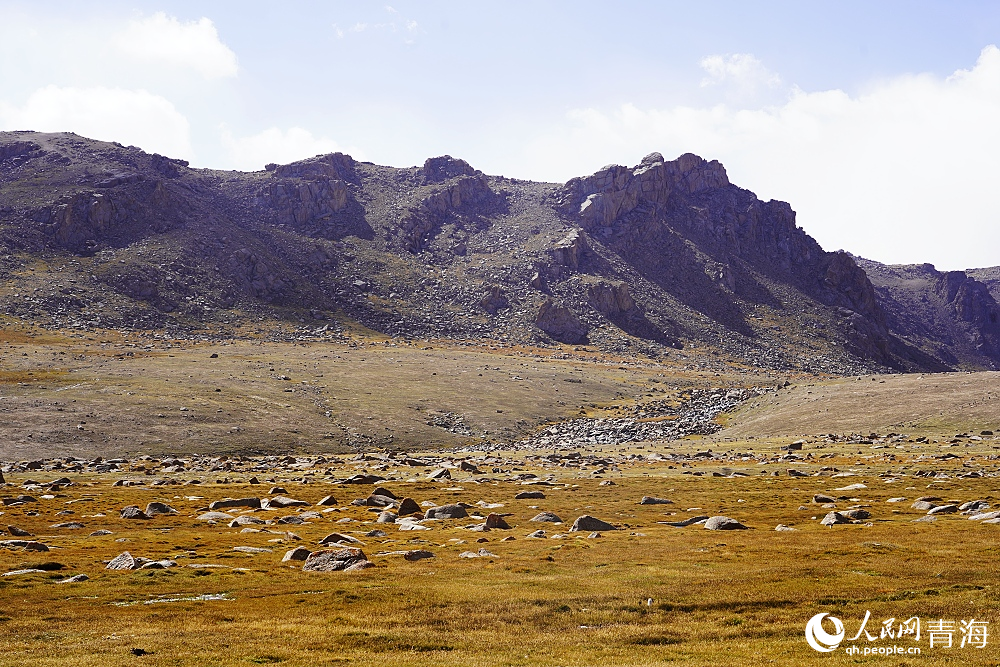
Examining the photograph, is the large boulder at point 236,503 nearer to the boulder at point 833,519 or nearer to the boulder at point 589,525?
the boulder at point 589,525

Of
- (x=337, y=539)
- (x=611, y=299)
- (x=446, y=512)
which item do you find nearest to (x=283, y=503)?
(x=446, y=512)

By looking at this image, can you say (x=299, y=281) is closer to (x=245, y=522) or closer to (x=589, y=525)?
(x=245, y=522)

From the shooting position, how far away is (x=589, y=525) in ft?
116

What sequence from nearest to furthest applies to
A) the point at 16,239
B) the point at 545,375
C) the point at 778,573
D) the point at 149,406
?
the point at 778,573
the point at 149,406
the point at 545,375
the point at 16,239

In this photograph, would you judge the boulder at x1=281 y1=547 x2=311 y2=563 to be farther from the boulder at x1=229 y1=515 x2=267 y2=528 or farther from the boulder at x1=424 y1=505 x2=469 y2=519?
the boulder at x1=424 y1=505 x2=469 y2=519

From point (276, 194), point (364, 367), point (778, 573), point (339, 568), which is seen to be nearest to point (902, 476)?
point (778, 573)

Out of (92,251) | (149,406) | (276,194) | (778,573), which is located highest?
(276,194)

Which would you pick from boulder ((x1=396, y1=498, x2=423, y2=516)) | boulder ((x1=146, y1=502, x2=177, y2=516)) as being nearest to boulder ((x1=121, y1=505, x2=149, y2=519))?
boulder ((x1=146, y1=502, x2=177, y2=516))

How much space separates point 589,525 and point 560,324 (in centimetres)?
13076

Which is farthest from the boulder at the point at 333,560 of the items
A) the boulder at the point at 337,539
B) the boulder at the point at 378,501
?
the boulder at the point at 378,501

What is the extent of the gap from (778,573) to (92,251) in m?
164

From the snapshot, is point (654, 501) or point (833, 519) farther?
point (654, 501)

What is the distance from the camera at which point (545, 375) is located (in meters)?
110

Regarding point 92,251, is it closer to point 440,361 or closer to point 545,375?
point 440,361
